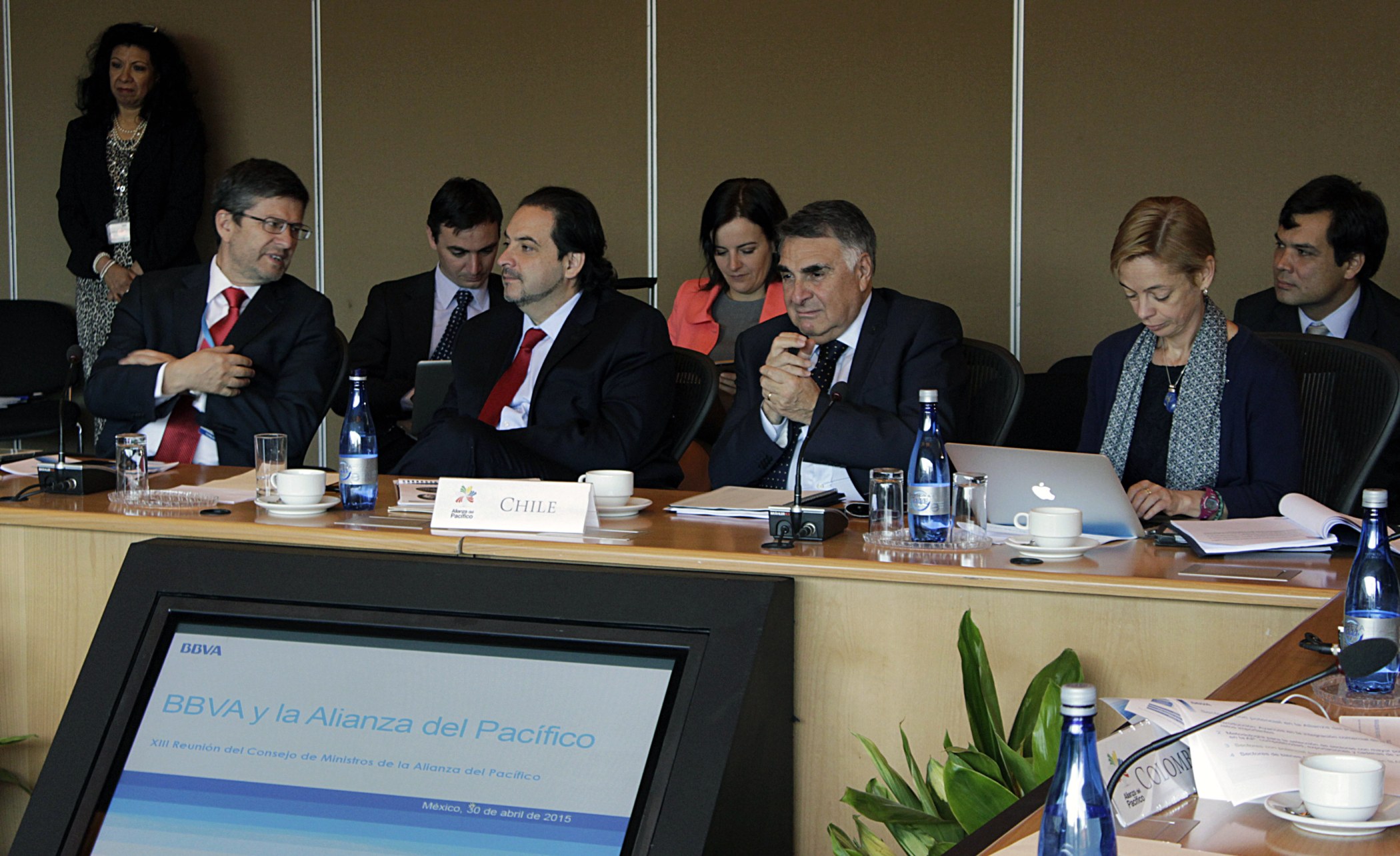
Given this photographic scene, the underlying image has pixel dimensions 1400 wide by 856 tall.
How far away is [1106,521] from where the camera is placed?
2.03m

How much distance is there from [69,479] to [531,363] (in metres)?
1.16

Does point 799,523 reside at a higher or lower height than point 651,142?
lower

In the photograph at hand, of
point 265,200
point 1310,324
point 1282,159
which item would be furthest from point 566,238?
point 1282,159

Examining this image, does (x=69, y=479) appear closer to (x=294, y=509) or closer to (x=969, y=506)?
(x=294, y=509)

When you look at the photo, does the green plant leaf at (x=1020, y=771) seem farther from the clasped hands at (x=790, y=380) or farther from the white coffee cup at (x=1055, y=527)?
the clasped hands at (x=790, y=380)

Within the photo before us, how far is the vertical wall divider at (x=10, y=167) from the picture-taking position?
220 inches

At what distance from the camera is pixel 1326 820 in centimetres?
98

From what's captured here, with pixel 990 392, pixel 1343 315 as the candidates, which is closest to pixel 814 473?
pixel 990 392

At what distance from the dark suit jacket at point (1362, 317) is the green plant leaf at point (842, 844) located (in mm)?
2259

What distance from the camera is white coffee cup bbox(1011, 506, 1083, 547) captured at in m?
1.84

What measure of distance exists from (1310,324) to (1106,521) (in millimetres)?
1987

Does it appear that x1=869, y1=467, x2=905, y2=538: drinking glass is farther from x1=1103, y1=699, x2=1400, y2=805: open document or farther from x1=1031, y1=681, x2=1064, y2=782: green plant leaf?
x1=1103, y1=699, x2=1400, y2=805: open document

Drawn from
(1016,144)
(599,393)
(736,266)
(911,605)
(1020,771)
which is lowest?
(1020,771)

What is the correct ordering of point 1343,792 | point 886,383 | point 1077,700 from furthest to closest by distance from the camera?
point 886,383
point 1343,792
point 1077,700
